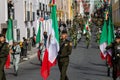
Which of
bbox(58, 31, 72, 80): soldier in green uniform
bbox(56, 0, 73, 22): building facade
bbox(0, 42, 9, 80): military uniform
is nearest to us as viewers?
bbox(58, 31, 72, 80): soldier in green uniform

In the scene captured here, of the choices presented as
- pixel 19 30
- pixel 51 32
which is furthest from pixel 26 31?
pixel 51 32

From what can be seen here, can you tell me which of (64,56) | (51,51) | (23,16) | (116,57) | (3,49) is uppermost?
(23,16)

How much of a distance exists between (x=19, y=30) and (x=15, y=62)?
24.2 metres

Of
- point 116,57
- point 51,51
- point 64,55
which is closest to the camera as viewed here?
point 64,55

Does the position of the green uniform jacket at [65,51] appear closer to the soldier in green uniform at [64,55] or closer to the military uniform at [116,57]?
the soldier in green uniform at [64,55]

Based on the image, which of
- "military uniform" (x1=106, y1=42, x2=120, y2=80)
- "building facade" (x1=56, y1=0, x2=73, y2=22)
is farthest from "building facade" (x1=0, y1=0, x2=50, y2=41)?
"building facade" (x1=56, y1=0, x2=73, y2=22)

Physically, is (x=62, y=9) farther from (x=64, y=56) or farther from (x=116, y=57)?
(x=64, y=56)

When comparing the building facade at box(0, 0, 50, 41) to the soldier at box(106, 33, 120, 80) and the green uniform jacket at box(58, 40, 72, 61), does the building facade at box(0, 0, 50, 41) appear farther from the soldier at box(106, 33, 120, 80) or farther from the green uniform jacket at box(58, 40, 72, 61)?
the green uniform jacket at box(58, 40, 72, 61)

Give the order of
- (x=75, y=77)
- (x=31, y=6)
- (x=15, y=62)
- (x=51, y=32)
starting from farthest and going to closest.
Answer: (x=31, y=6) < (x=15, y=62) < (x=75, y=77) < (x=51, y=32)

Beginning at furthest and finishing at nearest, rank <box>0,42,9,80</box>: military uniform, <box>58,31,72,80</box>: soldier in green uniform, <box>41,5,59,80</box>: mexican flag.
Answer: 1. <box>41,5,59,80</box>: mexican flag
2. <box>0,42,9,80</box>: military uniform
3. <box>58,31,72,80</box>: soldier in green uniform

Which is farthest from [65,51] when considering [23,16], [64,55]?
[23,16]

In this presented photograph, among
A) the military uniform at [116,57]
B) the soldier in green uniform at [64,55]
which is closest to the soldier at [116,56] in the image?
the military uniform at [116,57]

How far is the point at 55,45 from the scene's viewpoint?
603 inches

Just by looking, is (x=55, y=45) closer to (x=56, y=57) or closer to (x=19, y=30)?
(x=56, y=57)
